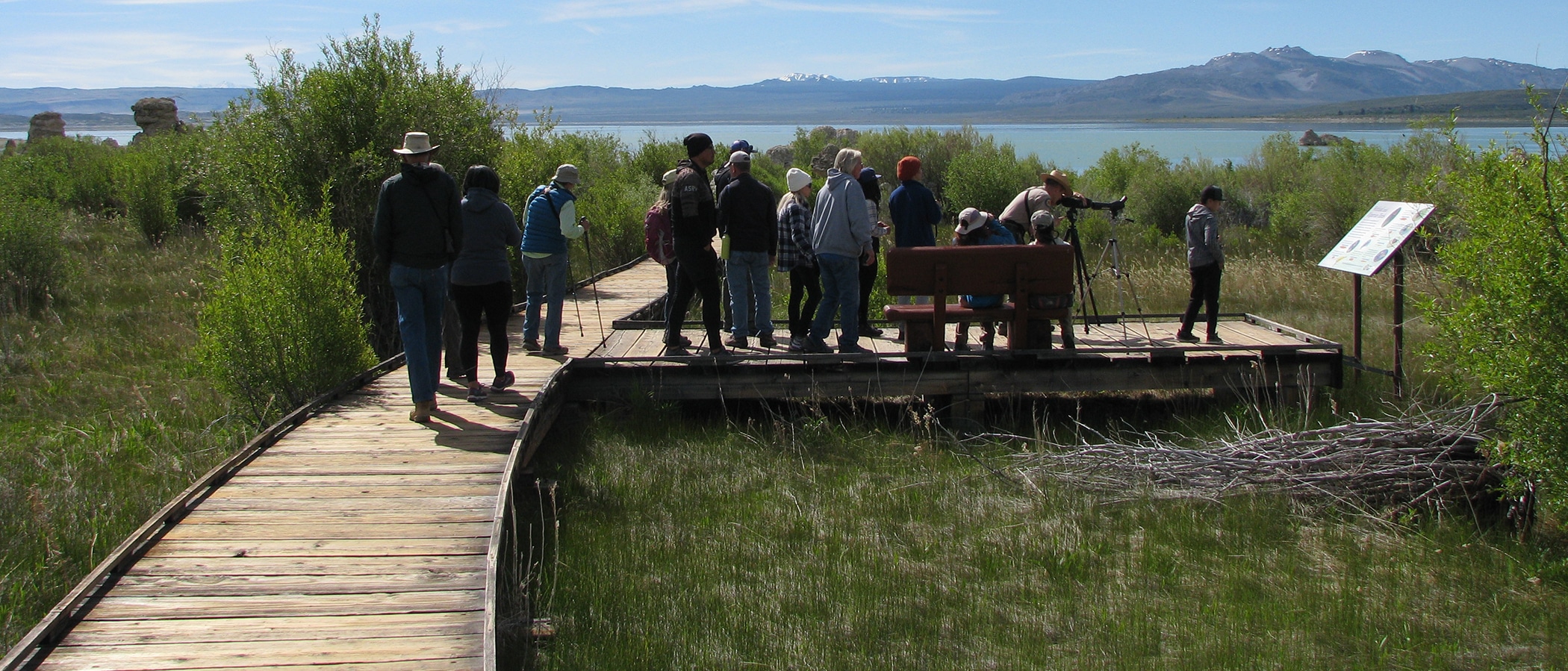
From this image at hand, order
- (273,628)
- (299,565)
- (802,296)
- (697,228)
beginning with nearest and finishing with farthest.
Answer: (273,628)
(299,565)
(697,228)
(802,296)

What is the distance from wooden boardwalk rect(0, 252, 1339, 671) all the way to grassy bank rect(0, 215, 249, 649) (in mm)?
995

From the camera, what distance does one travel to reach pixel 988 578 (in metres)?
6.36

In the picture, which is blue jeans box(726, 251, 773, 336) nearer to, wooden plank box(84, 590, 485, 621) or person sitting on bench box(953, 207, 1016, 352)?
person sitting on bench box(953, 207, 1016, 352)

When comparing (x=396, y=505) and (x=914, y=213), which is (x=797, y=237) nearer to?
(x=914, y=213)

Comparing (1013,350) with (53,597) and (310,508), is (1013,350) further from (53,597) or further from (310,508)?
(53,597)

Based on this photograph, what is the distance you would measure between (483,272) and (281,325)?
189cm

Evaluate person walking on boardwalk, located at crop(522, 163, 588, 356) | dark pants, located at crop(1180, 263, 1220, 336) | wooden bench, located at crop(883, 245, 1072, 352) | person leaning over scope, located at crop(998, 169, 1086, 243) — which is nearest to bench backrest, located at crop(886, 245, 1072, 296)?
wooden bench, located at crop(883, 245, 1072, 352)

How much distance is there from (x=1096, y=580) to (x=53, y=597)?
554 cm

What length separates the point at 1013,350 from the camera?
9156mm

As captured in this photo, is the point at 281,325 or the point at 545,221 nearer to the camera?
the point at 281,325

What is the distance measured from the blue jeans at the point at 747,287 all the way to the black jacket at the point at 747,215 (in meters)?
0.11

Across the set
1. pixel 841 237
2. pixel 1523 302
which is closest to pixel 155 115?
pixel 841 237

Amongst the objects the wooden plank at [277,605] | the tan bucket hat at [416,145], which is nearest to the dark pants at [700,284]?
the tan bucket hat at [416,145]

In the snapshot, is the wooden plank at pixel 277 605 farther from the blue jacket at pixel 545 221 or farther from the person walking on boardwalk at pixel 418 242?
the blue jacket at pixel 545 221
